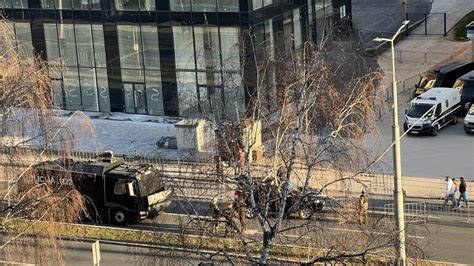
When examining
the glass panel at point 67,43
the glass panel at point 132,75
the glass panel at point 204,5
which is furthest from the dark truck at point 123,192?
the glass panel at point 67,43

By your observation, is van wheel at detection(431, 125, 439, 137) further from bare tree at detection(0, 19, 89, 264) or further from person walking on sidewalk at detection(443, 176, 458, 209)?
bare tree at detection(0, 19, 89, 264)

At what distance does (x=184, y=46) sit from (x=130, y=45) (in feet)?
10.0

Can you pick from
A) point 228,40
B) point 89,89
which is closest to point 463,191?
point 228,40

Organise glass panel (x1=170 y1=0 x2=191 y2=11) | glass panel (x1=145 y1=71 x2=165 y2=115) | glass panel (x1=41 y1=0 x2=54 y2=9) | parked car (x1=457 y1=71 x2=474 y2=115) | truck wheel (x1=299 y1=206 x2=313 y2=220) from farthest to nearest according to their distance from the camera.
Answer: glass panel (x1=41 y1=0 x2=54 y2=9)
glass panel (x1=145 y1=71 x2=165 y2=115)
parked car (x1=457 y1=71 x2=474 y2=115)
glass panel (x1=170 y1=0 x2=191 y2=11)
truck wheel (x1=299 y1=206 x2=313 y2=220)

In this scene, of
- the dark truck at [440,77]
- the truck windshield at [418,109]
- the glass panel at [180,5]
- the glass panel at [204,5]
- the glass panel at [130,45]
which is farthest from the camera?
the dark truck at [440,77]

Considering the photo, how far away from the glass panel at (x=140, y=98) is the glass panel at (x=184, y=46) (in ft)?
9.17

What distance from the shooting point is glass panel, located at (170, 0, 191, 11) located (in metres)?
45.8

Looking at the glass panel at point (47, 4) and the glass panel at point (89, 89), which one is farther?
the glass panel at point (89, 89)

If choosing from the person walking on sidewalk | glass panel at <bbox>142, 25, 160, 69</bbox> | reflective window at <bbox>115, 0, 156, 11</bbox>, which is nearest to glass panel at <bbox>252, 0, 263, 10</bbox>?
reflective window at <bbox>115, 0, 156, 11</bbox>

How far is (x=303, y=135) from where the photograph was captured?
2623 cm

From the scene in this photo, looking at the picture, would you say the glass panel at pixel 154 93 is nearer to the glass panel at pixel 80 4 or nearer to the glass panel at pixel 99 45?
the glass panel at pixel 99 45

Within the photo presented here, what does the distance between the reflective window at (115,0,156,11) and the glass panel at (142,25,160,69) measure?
957mm

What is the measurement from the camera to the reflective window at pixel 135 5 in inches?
1832

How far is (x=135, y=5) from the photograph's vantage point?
46969 millimetres
